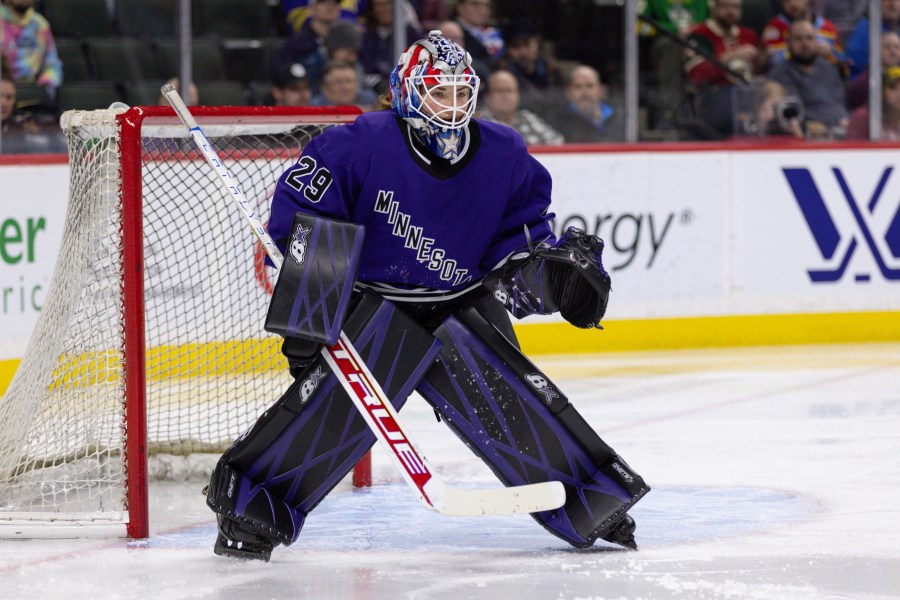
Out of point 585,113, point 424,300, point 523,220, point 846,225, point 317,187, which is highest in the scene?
point 317,187

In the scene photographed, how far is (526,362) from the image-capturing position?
2.95 meters

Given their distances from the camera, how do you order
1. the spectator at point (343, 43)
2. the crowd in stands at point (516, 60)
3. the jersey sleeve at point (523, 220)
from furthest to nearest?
the spectator at point (343, 43)
the crowd in stands at point (516, 60)
the jersey sleeve at point (523, 220)

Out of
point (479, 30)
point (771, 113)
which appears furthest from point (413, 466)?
point (771, 113)

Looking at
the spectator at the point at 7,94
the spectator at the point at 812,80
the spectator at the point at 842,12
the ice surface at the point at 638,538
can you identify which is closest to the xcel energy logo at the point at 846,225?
the spectator at the point at 812,80

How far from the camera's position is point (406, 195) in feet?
9.32

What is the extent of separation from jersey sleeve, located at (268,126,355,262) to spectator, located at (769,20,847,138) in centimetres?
394

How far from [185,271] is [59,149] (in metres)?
1.47

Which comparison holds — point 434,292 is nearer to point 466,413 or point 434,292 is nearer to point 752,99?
point 466,413

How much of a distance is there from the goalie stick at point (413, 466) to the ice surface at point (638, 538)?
13 centimetres

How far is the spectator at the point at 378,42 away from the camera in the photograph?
573cm

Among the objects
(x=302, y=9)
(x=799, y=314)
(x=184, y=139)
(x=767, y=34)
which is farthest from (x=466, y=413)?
(x=767, y=34)

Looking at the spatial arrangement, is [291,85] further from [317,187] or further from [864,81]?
[317,187]

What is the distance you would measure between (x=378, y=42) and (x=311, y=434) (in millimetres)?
3121

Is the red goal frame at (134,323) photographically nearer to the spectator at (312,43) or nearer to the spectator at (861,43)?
the spectator at (312,43)
